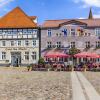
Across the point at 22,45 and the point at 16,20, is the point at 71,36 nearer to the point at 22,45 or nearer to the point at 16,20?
the point at 22,45

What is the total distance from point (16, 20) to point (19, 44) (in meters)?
5.50

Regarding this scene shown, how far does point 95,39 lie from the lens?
65.6m

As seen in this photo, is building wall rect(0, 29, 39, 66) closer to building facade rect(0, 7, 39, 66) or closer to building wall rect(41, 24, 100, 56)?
building facade rect(0, 7, 39, 66)

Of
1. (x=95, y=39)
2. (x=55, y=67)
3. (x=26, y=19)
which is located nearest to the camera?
(x=55, y=67)

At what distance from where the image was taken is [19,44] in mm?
68500

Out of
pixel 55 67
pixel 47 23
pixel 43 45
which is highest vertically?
pixel 47 23

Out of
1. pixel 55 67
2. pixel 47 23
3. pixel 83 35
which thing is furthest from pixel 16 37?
pixel 55 67

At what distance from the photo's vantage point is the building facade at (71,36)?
65.9 m

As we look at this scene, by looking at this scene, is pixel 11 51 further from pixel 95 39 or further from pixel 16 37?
pixel 95 39

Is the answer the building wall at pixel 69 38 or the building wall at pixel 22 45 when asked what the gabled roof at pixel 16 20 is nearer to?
the building wall at pixel 22 45

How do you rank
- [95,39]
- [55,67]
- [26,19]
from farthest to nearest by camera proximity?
1. [26,19]
2. [95,39]
3. [55,67]

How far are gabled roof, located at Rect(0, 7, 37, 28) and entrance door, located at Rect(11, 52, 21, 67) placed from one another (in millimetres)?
5395

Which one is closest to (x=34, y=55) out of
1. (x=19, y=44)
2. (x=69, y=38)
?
(x=19, y=44)

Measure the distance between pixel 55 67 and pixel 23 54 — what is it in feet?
66.3
